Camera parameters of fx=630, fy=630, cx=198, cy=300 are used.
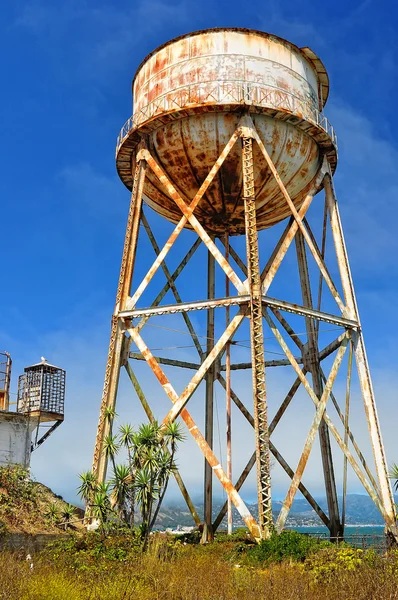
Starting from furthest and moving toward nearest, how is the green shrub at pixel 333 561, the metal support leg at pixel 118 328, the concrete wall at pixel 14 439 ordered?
1. the concrete wall at pixel 14 439
2. the metal support leg at pixel 118 328
3. the green shrub at pixel 333 561

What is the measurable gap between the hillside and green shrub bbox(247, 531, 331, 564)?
6391 mm

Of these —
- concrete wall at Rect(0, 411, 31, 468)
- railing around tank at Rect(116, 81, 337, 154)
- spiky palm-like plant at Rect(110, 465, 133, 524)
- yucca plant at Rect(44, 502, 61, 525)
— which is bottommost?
yucca plant at Rect(44, 502, 61, 525)

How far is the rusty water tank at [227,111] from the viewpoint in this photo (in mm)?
21188

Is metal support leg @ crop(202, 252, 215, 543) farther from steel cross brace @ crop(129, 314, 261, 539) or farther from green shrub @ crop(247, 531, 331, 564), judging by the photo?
green shrub @ crop(247, 531, 331, 564)

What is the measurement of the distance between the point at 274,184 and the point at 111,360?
27.9ft

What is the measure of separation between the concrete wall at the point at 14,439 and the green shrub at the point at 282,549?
1369 cm

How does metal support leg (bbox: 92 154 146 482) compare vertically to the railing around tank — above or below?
below

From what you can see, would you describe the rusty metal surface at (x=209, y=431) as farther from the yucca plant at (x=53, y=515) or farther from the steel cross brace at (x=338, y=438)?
the yucca plant at (x=53, y=515)

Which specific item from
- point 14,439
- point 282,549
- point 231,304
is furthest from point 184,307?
point 14,439

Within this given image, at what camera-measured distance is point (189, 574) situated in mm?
13977

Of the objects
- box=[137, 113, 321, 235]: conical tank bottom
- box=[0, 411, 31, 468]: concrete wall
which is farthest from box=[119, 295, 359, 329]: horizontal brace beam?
box=[0, 411, 31, 468]: concrete wall

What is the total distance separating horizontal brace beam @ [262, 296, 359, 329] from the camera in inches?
756

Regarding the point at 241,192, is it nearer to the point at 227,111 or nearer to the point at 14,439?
the point at 227,111

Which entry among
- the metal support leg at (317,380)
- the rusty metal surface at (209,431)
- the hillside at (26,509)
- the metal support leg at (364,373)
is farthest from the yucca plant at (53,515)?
the metal support leg at (364,373)
